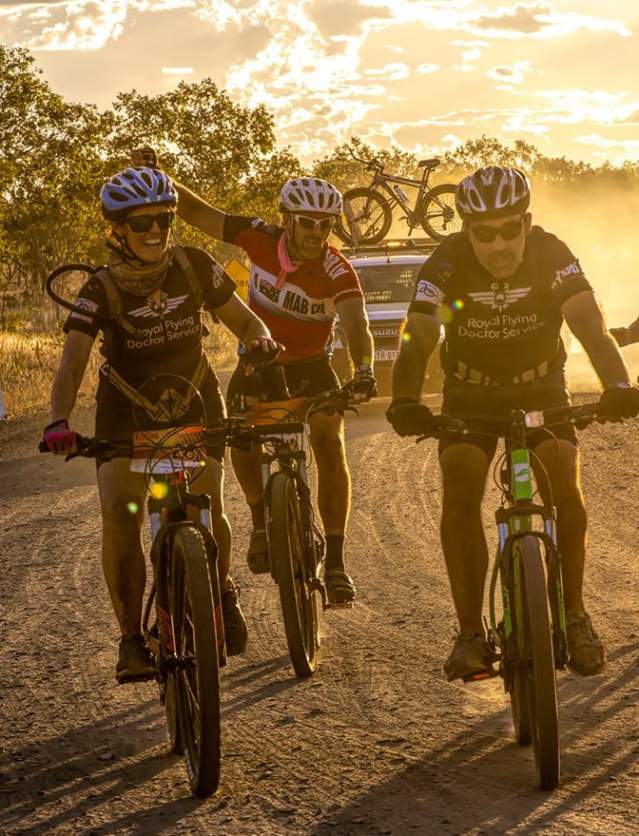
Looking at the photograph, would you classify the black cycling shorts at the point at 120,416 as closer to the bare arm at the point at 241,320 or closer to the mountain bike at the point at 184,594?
the mountain bike at the point at 184,594

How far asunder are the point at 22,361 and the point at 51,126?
8658mm

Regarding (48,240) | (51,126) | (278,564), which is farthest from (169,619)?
(48,240)

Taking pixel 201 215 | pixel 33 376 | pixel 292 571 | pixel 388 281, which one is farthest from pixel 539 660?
pixel 33 376

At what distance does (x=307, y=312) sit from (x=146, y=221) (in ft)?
7.31

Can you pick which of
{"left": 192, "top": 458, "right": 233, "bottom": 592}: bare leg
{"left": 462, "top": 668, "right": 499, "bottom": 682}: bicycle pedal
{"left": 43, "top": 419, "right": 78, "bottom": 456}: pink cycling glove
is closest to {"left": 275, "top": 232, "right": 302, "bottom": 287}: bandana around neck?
{"left": 192, "top": 458, "right": 233, "bottom": 592}: bare leg

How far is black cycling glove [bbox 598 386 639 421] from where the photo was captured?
5547 mm

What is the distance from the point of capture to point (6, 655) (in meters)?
8.22

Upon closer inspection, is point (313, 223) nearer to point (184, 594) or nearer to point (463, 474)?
point (463, 474)

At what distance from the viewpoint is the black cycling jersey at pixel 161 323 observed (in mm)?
6324

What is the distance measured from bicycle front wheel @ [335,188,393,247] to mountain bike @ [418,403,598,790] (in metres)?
19.3

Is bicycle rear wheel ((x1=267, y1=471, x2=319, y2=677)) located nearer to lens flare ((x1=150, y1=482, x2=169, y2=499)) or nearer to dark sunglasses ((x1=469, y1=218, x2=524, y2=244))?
lens flare ((x1=150, y1=482, x2=169, y2=499))

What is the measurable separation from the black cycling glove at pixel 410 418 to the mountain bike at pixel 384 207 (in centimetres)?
1889

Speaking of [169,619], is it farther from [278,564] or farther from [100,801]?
[278,564]

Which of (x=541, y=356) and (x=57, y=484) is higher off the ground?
(x=541, y=356)
